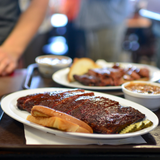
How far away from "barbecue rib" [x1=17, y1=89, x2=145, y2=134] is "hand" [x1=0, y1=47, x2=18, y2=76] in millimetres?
964

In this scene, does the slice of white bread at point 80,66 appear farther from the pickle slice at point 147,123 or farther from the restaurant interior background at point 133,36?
the restaurant interior background at point 133,36

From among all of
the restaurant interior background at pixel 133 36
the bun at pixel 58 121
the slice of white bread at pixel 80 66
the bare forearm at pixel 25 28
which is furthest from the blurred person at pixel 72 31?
the bun at pixel 58 121

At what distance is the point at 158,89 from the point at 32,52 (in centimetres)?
391

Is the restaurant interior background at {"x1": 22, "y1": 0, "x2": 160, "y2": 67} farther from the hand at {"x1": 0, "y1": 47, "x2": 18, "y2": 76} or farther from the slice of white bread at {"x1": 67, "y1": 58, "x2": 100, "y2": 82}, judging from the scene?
the slice of white bread at {"x1": 67, "y1": 58, "x2": 100, "y2": 82}

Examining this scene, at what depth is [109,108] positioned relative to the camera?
43.3 inches

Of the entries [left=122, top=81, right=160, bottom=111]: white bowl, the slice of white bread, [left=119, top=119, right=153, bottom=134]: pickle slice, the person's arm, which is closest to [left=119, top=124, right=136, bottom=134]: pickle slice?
[left=119, top=119, right=153, bottom=134]: pickle slice

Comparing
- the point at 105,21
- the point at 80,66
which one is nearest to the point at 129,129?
the point at 80,66

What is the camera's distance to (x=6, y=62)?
6.88ft

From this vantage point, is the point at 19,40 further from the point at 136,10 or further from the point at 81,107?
the point at 136,10

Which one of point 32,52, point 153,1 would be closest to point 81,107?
point 153,1

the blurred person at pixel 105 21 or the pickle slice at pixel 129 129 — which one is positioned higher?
the blurred person at pixel 105 21

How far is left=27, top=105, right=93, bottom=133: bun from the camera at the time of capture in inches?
36.7

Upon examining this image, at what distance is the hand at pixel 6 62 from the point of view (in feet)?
6.82

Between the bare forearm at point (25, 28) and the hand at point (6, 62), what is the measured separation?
0.36 ft
